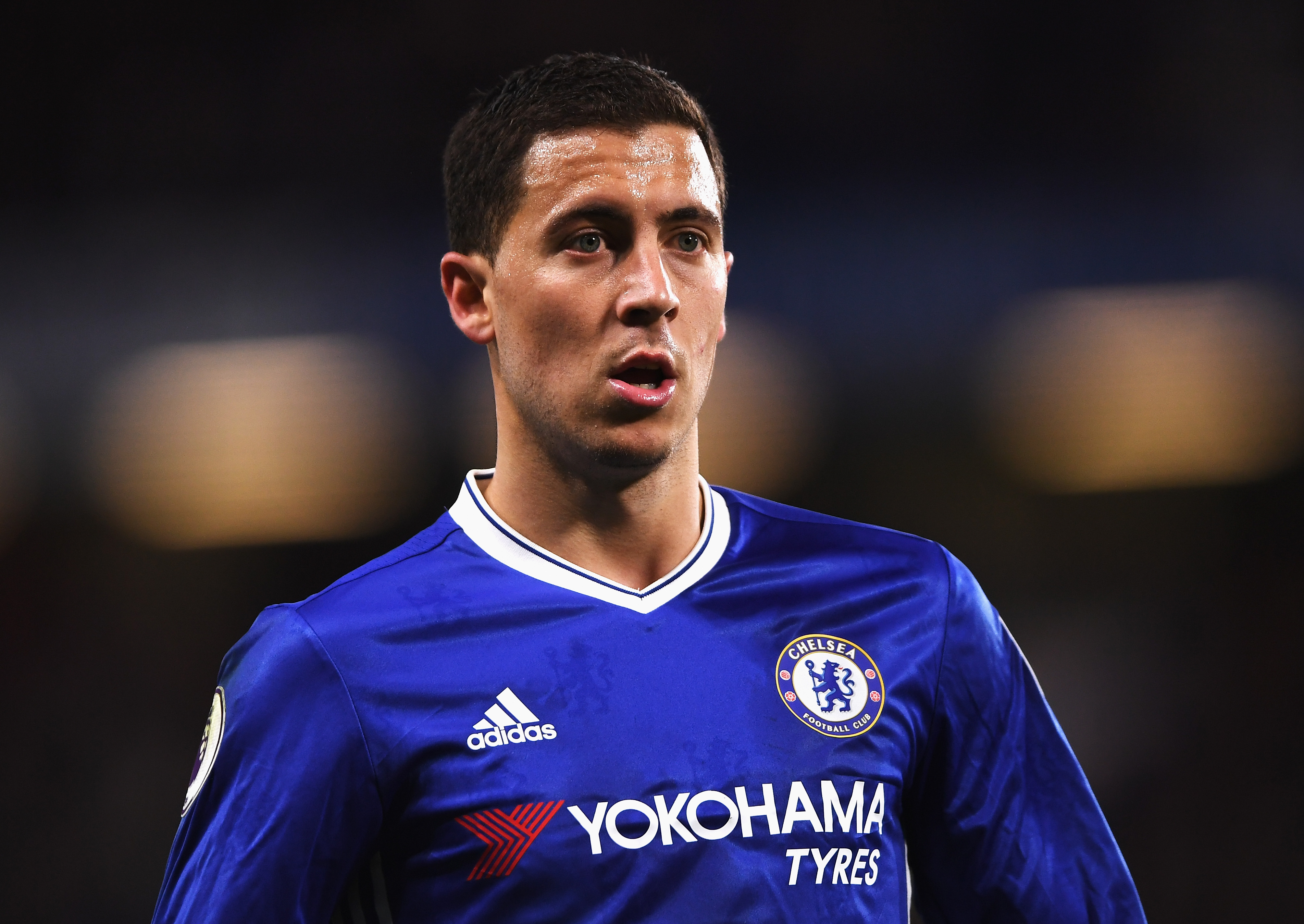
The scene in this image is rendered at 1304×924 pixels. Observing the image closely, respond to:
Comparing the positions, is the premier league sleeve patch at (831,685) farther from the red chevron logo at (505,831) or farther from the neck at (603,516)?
the red chevron logo at (505,831)

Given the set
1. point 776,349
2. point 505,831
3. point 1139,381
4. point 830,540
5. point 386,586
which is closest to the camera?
point 505,831

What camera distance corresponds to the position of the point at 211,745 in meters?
1.79

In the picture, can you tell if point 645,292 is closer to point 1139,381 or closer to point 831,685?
point 831,685

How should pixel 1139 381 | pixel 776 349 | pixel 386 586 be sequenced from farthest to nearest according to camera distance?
1. pixel 776 349
2. pixel 1139 381
3. pixel 386 586

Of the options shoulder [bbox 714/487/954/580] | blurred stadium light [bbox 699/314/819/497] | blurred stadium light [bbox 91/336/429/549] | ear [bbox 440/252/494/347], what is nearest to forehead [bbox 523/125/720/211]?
ear [bbox 440/252/494/347]

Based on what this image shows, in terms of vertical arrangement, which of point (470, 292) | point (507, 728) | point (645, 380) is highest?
point (470, 292)

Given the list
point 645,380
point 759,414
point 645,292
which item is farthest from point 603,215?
point 759,414

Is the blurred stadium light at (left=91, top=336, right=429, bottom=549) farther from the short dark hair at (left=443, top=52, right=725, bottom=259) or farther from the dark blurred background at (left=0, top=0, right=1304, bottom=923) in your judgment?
the short dark hair at (left=443, top=52, right=725, bottom=259)

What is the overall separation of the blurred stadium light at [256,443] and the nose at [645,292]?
434cm

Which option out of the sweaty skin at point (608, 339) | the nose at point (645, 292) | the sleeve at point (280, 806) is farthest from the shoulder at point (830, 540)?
the sleeve at point (280, 806)

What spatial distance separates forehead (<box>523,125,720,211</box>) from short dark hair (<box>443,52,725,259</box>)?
0.02m

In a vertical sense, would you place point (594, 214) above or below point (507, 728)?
above

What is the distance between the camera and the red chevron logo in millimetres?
1654

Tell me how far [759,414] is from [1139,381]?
1849mm
